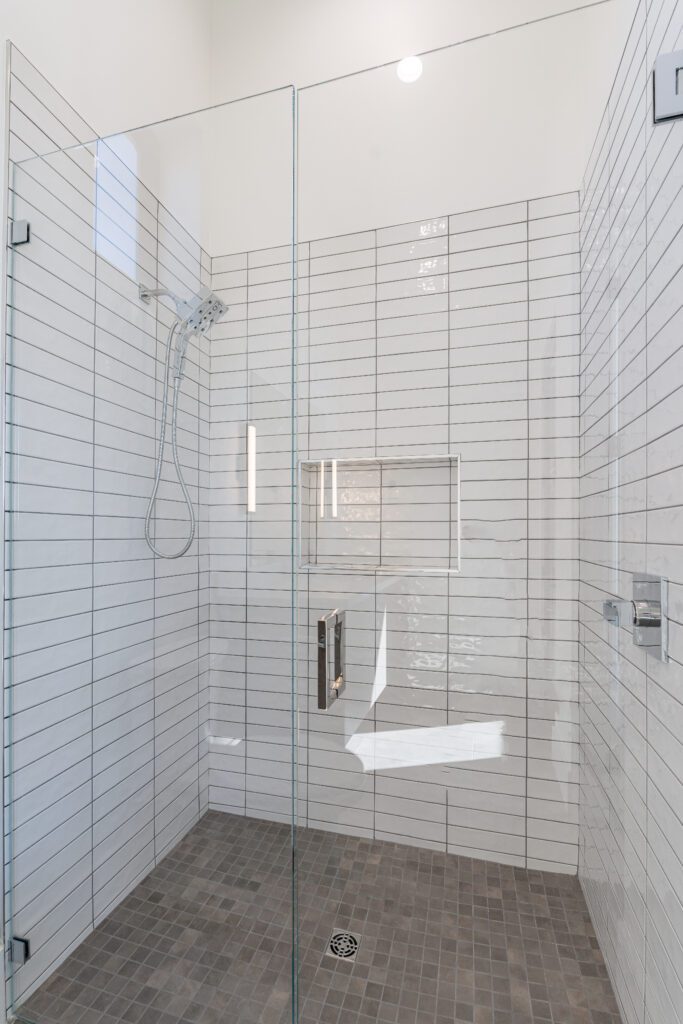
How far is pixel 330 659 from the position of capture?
163 cm

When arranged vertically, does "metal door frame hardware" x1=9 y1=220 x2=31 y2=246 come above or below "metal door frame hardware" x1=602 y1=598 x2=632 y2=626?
above

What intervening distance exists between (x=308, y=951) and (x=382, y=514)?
120 cm

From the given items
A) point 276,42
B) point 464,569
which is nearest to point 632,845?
point 464,569

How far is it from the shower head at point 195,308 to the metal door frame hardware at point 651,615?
1209 mm

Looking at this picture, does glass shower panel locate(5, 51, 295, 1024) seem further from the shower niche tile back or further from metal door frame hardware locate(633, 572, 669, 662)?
metal door frame hardware locate(633, 572, 669, 662)

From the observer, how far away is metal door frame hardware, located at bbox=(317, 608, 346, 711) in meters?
1.58

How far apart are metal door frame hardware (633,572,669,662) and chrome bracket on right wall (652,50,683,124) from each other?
883 millimetres

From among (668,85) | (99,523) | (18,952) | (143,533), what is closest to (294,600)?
(143,533)

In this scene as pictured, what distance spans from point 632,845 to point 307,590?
3.39 ft

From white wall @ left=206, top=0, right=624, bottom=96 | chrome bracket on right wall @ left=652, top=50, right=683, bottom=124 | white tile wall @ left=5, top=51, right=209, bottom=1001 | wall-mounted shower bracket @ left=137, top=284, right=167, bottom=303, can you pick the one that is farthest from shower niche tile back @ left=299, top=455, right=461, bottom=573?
white wall @ left=206, top=0, right=624, bottom=96

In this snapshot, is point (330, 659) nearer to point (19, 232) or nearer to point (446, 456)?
point (446, 456)

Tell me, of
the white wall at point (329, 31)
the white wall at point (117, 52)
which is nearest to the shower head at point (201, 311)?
the white wall at point (117, 52)

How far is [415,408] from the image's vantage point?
5.76 ft

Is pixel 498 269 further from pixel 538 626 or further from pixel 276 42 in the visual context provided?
pixel 276 42
